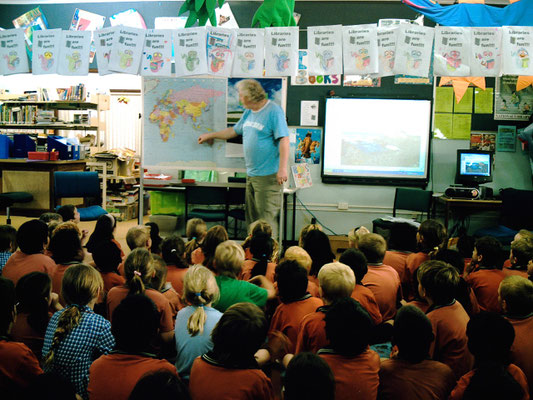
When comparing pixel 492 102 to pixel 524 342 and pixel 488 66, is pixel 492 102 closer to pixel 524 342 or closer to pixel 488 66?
pixel 488 66

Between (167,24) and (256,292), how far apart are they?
17.0ft

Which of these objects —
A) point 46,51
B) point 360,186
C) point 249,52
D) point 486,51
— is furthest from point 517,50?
point 46,51

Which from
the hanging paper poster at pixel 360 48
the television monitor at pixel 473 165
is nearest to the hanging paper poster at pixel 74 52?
the hanging paper poster at pixel 360 48

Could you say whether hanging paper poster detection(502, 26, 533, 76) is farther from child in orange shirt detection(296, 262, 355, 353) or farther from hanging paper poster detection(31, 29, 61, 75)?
hanging paper poster detection(31, 29, 61, 75)

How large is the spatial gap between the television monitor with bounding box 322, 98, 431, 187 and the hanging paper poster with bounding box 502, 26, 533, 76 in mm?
2225

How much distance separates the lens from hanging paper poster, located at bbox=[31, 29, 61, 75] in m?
4.09

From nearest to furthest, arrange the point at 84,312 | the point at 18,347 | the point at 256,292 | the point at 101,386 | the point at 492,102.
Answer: the point at 101,386 → the point at 18,347 → the point at 84,312 → the point at 256,292 → the point at 492,102

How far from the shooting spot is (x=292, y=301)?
7.29ft

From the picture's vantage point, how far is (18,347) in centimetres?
170

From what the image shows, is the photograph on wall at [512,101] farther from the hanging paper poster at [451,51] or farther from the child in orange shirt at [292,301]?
the child in orange shirt at [292,301]

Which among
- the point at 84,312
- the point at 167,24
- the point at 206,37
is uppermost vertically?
the point at 167,24

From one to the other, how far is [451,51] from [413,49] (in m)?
0.30

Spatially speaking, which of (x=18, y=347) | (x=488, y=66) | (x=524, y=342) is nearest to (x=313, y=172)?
(x=488, y=66)

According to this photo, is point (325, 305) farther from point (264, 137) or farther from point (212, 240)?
point (264, 137)
